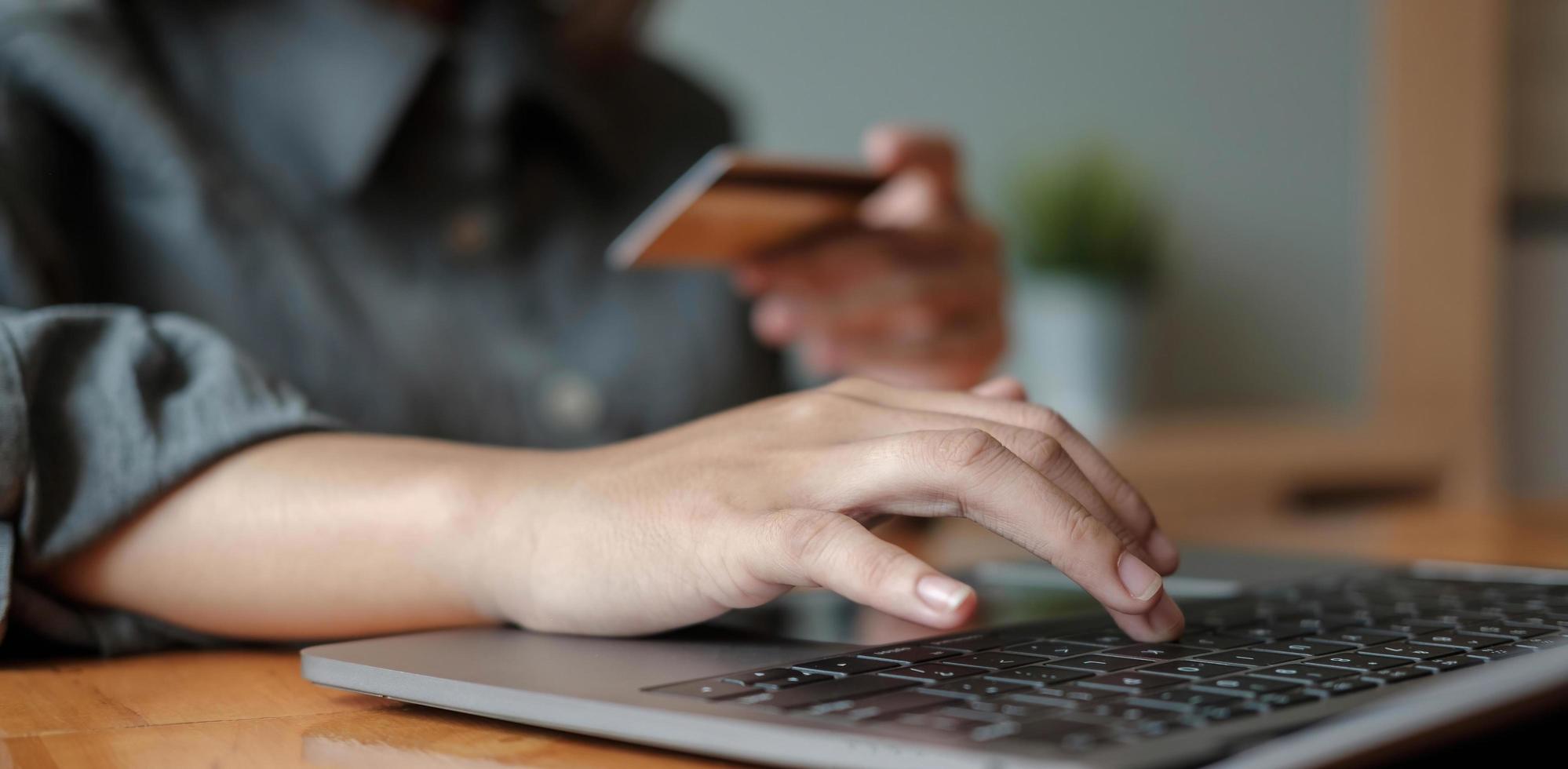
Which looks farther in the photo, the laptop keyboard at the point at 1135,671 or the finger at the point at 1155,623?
the finger at the point at 1155,623

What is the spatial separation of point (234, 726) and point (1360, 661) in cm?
33

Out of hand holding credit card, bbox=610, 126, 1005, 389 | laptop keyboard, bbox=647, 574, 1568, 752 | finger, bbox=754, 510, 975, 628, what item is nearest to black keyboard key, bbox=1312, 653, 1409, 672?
laptop keyboard, bbox=647, 574, 1568, 752

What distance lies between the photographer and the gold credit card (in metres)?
0.76

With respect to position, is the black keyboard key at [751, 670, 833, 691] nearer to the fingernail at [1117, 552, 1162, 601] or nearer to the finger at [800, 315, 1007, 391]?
the fingernail at [1117, 552, 1162, 601]

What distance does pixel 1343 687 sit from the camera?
36 centimetres

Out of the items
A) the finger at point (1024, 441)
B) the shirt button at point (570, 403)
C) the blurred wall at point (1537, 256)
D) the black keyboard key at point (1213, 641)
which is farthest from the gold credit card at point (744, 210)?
the blurred wall at point (1537, 256)

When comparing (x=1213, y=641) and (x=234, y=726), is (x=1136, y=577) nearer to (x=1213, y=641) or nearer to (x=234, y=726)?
(x=1213, y=641)

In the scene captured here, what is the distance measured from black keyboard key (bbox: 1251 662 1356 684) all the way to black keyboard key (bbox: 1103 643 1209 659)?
4 centimetres

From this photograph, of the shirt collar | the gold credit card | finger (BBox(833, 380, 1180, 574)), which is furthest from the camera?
the shirt collar

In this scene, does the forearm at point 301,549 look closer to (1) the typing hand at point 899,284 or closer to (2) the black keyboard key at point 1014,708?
(2) the black keyboard key at point 1014,708

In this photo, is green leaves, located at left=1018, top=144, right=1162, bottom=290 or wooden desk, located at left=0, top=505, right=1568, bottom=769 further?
green leaves, located at left=1018, top=144, right=1162, bottom=290

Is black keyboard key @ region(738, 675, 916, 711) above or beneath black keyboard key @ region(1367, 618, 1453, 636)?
beneath

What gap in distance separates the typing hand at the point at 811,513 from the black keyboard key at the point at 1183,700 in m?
0.07

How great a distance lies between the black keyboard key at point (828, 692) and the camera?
359mm
